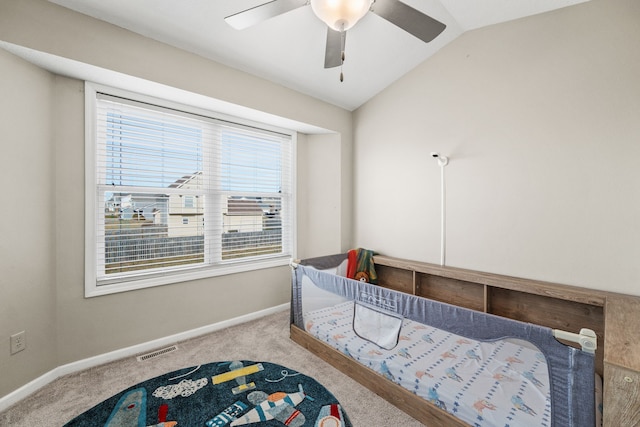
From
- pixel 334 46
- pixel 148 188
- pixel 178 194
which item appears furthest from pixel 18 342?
pixel 334 46

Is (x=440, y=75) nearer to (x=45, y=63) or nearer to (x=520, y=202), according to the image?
(x=520, y=202)

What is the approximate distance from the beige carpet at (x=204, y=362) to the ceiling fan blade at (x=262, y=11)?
2296 millimetres

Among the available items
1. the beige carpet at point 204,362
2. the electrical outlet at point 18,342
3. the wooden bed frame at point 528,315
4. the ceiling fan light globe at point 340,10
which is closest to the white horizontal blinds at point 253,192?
the beige carpet at point 204,362

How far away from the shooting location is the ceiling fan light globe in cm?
126

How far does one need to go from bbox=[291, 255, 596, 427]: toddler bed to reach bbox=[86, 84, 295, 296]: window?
101cm

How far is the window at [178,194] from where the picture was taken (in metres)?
2.17

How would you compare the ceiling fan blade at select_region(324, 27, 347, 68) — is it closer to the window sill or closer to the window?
the window

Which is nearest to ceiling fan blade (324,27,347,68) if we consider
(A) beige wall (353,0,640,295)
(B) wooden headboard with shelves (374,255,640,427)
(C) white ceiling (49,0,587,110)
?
(C) white ceiling (49,0,587,110)

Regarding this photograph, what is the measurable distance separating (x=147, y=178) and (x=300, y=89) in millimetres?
1765

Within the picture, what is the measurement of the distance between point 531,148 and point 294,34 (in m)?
2.08

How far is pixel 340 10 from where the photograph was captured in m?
1.28

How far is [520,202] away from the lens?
2117 millimetres

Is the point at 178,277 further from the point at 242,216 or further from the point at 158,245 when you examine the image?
the point at 242,216

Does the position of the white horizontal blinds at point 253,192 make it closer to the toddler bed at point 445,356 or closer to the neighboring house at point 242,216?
the neighboring house at point 242,216
